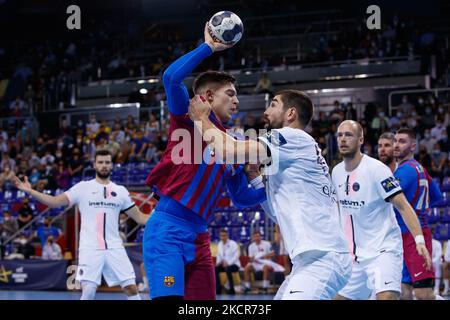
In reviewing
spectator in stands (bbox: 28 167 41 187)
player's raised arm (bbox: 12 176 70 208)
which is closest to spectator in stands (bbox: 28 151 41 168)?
spectator in stands (bbox: 28 167 41 187)

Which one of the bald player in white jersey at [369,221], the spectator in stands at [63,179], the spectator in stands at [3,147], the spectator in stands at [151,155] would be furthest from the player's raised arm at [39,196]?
the spectator in stands at [3,147]

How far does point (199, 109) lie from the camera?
4.91 m

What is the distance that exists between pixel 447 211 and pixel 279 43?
15058 millimetres

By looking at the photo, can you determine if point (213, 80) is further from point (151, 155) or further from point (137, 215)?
point (151, 155)

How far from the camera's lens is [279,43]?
99.3 feet

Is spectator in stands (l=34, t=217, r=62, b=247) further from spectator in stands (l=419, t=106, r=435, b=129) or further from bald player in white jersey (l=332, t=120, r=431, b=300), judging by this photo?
bald player in white jersey (l=332, t=120, r=431, b=300)

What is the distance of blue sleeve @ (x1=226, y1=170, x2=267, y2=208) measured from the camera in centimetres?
558

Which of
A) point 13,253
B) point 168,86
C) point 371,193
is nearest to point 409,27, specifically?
point 13,253

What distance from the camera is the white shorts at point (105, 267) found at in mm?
9805

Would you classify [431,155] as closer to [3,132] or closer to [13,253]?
[13,253]

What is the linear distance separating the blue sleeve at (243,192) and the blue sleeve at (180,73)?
810 millimetres

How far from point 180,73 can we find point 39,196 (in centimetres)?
442

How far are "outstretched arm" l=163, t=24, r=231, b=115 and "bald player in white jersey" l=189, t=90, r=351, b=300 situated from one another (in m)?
0.20

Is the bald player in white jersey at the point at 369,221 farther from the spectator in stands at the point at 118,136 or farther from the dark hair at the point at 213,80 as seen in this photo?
the spectator in stands at the point at 118,136
